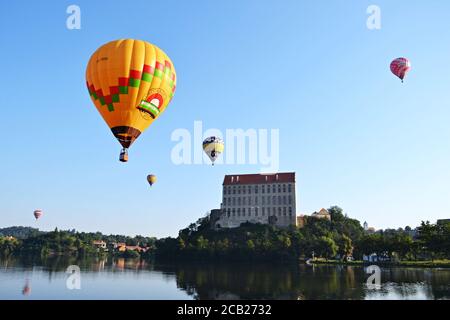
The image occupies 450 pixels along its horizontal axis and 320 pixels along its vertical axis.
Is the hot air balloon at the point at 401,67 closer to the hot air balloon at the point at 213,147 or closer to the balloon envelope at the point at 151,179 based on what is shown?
the hot air balloon at the point at 213,147

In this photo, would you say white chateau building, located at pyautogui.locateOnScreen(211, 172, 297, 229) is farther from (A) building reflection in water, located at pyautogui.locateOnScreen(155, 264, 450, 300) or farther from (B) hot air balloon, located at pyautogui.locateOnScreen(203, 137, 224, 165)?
(B) hot air balloon, located at pyautogui.locateOnScreen(203, 137, 224, 165)

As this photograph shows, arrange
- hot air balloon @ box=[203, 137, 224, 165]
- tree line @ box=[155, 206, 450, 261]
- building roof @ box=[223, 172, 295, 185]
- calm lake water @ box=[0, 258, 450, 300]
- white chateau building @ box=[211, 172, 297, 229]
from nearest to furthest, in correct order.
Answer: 1. calm lake water @ box=[0, 258, 450, 300]
2. hot air balloon @ box=[203, 137, 224, 165]
3. tree line @ box=[155, 206, 450, 261]
4. white chateau building @ box=[211, 172, 297, 229]
5. building roof @ box=[223, 172, 295, 185]

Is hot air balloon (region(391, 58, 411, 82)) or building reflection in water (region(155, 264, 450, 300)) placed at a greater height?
hot air balloon (region(391, 58, 411, 82))

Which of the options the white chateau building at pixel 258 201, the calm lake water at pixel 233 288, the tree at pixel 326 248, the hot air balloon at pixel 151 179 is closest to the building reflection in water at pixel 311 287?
the calm lake water at pixel 233 288

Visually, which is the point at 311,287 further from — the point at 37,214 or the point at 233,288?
the point at 37,214

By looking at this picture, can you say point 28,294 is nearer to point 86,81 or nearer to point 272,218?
point 86,81

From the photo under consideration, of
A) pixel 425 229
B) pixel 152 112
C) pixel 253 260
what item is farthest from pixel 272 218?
pixel 152 112

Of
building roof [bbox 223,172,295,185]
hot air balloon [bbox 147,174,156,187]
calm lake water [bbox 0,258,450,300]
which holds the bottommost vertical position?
calm lake water [bbox 0,258,450,300]

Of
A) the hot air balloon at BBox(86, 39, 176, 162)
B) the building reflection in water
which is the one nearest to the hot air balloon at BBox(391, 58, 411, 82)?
the building reflection in water
